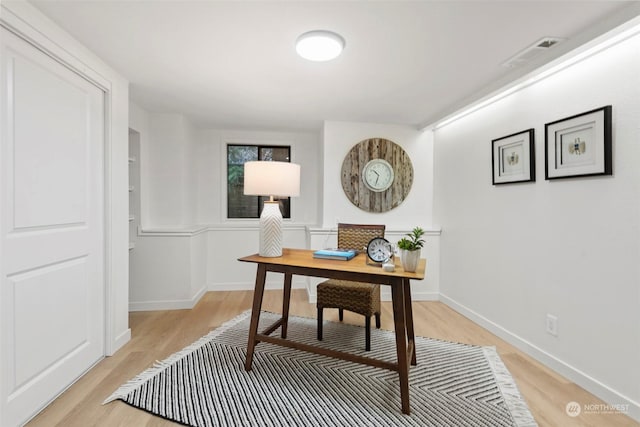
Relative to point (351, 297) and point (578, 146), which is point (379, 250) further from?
point (578, 146)

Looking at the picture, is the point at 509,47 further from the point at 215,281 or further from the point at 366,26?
the point at 215,281

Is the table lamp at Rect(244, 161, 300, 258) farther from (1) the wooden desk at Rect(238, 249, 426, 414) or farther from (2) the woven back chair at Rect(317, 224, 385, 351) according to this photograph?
(2) the woven back chair at Rect(317, 224, 385, 351)

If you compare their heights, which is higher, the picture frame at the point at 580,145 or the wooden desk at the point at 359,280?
the picture frame at the point at 580,145

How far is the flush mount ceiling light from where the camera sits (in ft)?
6.00

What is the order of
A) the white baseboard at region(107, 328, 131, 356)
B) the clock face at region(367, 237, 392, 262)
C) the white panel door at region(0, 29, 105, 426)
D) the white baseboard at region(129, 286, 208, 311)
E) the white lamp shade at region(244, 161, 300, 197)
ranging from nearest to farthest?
the white panel door at region(0, 29, 105, 426), the clock face at region(367, 237, 392, 262), the white lamp shade at region(244, 161, 300, 197), the white baseboard at region(107, 328, 131, 356), the white baseboard at region(129, 286, 208, 311)

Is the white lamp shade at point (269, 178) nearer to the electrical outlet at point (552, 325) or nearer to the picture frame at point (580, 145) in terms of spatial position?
the picture frame at point (580, 145)

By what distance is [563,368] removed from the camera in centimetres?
211

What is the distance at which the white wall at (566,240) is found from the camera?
174 centimetres

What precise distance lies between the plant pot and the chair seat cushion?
700 millimetres

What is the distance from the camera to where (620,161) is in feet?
5.85

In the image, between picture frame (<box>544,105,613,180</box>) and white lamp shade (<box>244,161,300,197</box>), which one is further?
white lamp shade (<box>244,161,300,197</box>)

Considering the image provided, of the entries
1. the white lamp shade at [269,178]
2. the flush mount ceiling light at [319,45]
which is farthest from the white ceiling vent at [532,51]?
the white lamp shade at [269,178]

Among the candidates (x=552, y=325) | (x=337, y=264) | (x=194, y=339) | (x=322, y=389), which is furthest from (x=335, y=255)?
(x=552, y=325)

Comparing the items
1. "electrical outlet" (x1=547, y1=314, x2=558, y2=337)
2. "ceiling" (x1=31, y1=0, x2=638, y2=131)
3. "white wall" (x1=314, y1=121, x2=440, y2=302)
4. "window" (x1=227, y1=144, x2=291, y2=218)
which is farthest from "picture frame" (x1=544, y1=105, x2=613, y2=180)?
"window" (x1=227, y1=144, x2=291, y2=218)
